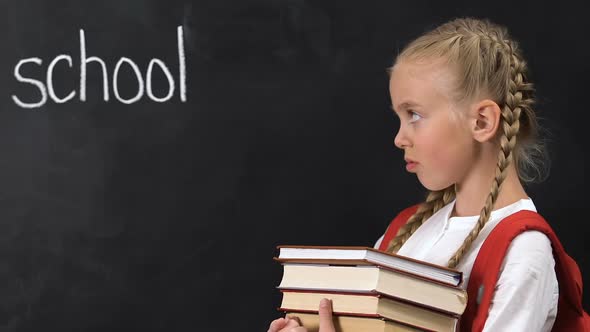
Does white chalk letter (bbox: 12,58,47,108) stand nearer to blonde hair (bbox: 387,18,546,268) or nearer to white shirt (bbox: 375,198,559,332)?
blonde hair (bbox: 387,18,546,268)

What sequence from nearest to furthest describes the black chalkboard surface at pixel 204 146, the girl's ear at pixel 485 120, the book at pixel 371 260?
1. the book at pixel 371 260
2. the girl's ear at pixel 485 120
3. the black chalkboard surface at pixel 204 146

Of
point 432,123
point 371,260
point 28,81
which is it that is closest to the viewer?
point 371,260

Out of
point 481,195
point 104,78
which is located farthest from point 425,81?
point 104,78

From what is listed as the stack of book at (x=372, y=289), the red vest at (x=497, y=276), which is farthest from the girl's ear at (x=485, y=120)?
the stack of book at (x=372, y=289)

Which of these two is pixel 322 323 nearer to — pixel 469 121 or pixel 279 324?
pixel 279 324

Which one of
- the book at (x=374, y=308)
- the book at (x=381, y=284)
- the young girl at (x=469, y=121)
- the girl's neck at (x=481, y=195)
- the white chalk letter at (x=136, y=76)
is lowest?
the book at (x=374, y=308)

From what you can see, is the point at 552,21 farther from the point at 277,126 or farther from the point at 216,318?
the point at 216,318

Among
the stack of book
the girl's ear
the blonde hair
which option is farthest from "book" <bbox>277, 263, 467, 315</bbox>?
the girl's ear

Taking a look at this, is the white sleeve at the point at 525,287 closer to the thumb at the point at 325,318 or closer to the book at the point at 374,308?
the book at the point at 374,308

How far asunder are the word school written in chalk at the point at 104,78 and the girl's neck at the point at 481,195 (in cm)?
73

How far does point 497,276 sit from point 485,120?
0.24 metres

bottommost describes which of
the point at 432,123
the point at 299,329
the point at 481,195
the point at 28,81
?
the point at 299,329

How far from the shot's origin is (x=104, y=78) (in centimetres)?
177

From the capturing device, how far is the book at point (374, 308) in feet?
3.39
